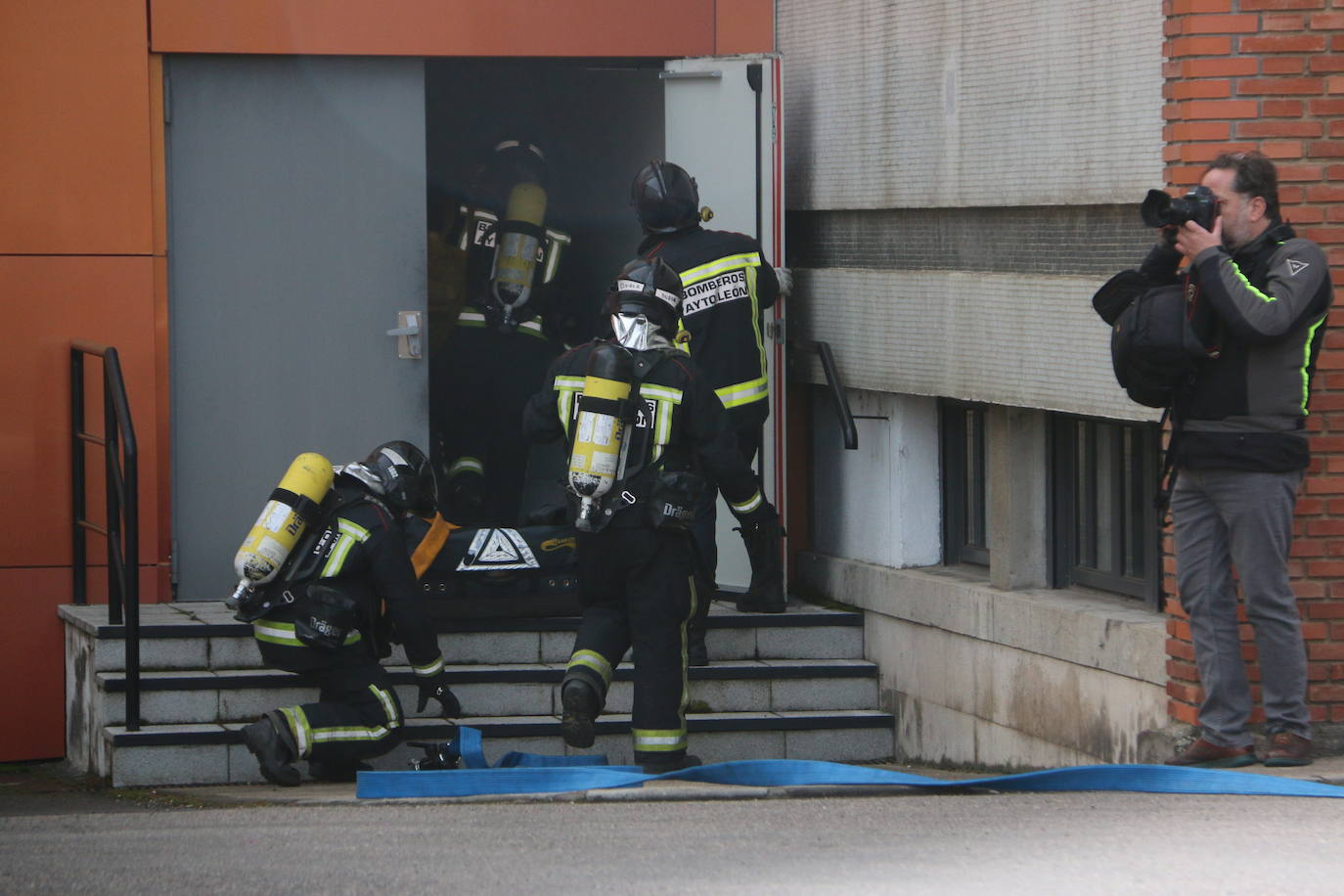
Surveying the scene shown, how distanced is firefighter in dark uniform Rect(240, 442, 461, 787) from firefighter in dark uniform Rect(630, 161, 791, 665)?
4.06 ft

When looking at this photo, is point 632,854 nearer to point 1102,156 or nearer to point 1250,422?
point 1250,422

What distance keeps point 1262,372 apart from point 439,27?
14.2ft

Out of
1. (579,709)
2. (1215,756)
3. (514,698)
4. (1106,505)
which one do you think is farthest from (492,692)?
(1215,756)

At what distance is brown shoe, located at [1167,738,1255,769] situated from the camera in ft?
18.5

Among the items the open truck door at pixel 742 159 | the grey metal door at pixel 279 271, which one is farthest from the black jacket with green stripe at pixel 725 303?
the grey metal door at pixel 279 271

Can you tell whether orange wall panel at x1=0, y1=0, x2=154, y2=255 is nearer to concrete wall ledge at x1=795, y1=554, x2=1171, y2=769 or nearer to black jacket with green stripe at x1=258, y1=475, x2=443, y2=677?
black jacket with green stripe at x1=258, y1=475, x2=443, y2=677

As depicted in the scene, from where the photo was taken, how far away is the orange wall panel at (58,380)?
8195 mm

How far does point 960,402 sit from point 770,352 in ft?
2.92

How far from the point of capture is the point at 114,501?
7.64 meters

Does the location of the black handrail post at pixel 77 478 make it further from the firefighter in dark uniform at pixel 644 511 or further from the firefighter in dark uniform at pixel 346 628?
the firefighter in dark uniform at pixel 644 511

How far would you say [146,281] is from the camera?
326 inches

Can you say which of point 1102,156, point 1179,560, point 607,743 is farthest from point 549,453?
point 1179,560

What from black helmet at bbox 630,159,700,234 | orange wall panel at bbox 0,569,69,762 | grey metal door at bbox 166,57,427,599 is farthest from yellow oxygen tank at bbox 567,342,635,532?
orange wall panel at bbox 0,569,69,762

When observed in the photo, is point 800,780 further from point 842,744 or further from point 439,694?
point 842,744
